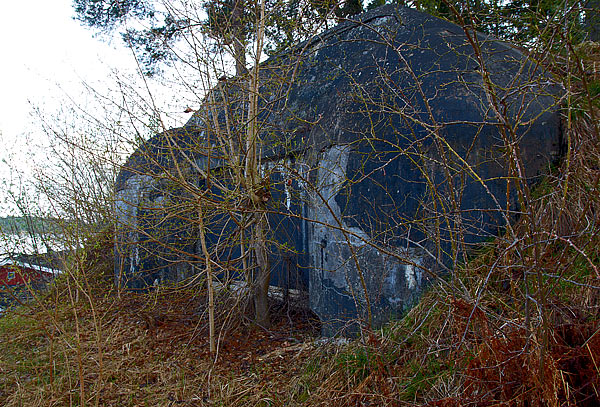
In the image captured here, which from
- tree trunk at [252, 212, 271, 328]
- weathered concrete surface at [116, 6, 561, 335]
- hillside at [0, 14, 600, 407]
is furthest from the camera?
tree trunk at [252, 212, 271, 328]

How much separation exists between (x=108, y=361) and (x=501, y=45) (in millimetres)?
5010

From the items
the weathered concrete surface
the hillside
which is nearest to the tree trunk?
the hillside

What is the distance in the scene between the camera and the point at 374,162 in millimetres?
3559

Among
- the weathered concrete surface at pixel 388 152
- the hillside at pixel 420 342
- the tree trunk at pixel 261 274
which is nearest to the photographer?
the hillside at pixel 420 342

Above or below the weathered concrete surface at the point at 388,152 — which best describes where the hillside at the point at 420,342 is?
below

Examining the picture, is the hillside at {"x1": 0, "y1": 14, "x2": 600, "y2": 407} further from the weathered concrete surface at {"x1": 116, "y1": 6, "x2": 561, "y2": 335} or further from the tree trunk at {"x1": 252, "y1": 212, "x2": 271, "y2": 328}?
the weathered concrete surface at {"x1": 116, "y1": 6, "x2": 561, "y2": 335}

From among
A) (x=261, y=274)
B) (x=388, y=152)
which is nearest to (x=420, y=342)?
(x=388, y=152)

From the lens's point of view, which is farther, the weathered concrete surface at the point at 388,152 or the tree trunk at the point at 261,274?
the tree trunk at the point at 261,274

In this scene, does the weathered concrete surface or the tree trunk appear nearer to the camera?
the weathered concrete surface

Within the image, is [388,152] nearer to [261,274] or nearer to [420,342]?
[420,342]

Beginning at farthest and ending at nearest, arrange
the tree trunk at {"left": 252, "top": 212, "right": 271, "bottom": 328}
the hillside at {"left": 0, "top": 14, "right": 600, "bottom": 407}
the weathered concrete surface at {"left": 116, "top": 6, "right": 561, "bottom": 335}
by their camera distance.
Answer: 1. the tree trunk at {"left": 252, "top": 212, "right": 271, "bottom": 328}
2. the weathered concrete surface at {"left": 116, "top": 6, "right": 561, "bottom": 335}
3. the hillside at {"left": 0, "top": 14, "right": 600, "bottom": 407}

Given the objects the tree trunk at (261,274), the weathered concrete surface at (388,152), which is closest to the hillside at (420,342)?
the tree trunk at (261,274)

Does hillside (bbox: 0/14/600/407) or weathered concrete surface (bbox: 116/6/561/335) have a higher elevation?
weathered concrete surface (bbox: 116/6/561/335)

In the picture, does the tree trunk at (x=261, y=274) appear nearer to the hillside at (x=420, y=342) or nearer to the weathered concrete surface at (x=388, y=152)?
the hillside at (x=420, y=342)
